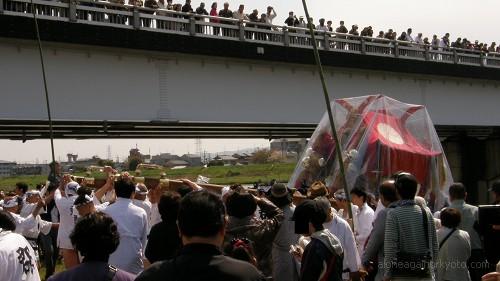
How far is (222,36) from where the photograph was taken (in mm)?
23297

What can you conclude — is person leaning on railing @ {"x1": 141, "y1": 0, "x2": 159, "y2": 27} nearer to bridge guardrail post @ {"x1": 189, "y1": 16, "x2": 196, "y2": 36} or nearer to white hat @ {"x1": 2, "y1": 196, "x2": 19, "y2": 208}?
bridge guardrail post @ {"x1": 189, "y1": 16, "x2": 196, "y2": 36}

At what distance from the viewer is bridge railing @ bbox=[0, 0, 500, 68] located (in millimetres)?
18922

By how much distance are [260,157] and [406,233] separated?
229 feet

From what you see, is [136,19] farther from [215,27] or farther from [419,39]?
[419,39]

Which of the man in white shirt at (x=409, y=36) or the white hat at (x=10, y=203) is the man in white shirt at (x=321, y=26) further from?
the white hat at (x=10, y=203)

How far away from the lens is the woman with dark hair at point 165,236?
20.7 feet

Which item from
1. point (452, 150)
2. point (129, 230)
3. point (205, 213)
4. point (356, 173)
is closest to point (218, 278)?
point (205, 213)

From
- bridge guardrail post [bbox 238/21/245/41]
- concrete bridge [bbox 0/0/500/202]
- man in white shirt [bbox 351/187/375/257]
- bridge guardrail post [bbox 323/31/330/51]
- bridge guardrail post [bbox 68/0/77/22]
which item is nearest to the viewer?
man in white shirt [bbox 351/187/375/257]

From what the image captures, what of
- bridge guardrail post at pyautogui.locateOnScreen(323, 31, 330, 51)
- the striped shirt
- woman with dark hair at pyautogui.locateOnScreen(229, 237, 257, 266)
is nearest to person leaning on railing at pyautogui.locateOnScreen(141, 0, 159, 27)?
bridge guardrail post at pyautogui.locateOnScreen(323, 31, 330, 51)

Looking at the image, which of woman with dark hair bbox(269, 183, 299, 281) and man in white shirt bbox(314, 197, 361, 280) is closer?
woman with dark hair bbox(269, 183, 299, 281)

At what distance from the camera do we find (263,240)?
6109mm

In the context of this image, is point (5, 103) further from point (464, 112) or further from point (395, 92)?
point (464, 112)

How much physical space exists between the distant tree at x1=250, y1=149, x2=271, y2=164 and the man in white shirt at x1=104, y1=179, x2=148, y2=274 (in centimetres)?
6509

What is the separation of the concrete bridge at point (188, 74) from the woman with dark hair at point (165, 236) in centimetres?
1305
